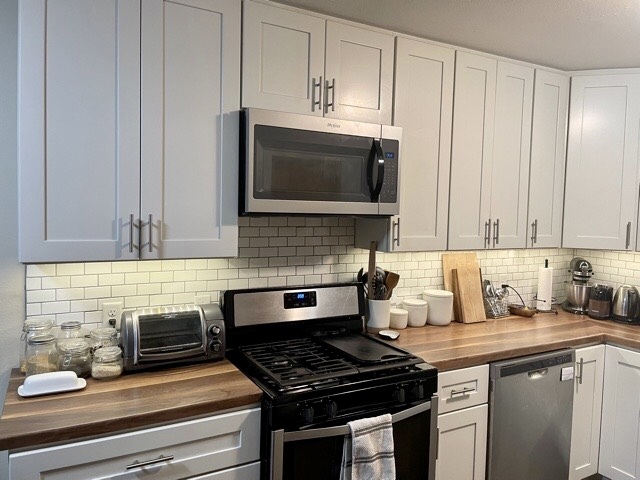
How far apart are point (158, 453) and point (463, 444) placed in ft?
4.40

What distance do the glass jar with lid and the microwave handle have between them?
1.42m

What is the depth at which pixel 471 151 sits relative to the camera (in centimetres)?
262

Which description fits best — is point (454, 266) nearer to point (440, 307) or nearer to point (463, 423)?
point (440, 307)

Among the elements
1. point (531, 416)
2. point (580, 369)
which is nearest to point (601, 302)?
point (580, 369)

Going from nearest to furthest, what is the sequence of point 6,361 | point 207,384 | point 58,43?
point 58,43 < point 207,384 < point 6,361

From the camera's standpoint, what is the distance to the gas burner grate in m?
1.82

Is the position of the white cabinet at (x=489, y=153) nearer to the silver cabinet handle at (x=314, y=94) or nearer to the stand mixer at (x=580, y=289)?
the stand mixer at (x=580, y=289)

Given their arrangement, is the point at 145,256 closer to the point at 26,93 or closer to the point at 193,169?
the point at 193,169

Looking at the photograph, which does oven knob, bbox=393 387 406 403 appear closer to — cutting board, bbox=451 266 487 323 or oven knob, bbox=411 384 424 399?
oven knob, bbox=411 384 424 399

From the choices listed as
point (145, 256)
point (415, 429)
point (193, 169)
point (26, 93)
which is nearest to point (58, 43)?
point (26, 93)

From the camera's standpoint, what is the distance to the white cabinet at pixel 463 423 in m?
2.15

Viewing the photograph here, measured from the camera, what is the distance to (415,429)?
1.98 metres

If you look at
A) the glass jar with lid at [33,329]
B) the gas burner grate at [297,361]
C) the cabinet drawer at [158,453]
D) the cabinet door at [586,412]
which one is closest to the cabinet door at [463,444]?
the gas burner grate at [297,361]

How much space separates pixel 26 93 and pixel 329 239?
4.84ft
